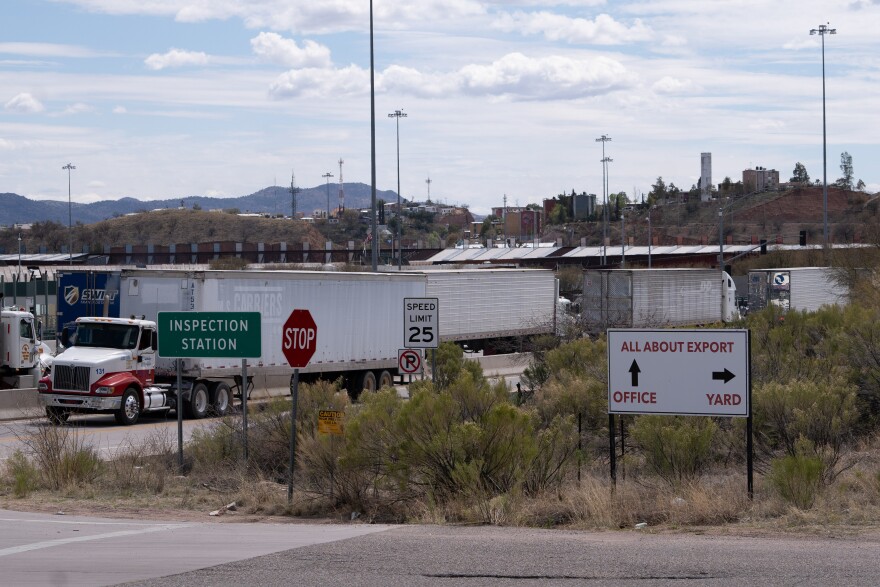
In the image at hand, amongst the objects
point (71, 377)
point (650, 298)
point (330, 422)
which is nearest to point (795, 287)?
point (650, 298)

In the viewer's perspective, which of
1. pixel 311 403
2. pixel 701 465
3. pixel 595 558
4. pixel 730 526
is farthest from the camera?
pixel 311 403

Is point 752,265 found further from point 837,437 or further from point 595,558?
point 595,558

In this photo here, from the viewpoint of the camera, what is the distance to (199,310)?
2780 centimetres

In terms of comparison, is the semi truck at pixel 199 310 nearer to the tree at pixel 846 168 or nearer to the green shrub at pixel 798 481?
the green shrub at pixel 798 481

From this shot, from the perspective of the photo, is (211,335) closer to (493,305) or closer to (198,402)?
(198,402)

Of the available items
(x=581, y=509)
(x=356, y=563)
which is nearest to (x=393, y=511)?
(x=581, y=509)

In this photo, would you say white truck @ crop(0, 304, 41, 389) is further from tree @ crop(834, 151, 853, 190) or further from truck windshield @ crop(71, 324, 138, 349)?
tree @ crop(834, 151, 853, 190)

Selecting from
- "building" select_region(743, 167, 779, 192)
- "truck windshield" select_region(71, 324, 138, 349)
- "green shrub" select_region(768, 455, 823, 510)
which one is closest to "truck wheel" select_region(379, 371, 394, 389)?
"truck windshield" select_region(71, 324, 138, 349)

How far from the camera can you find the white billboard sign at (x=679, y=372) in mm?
12125

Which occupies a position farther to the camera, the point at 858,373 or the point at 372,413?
the point at 858,373

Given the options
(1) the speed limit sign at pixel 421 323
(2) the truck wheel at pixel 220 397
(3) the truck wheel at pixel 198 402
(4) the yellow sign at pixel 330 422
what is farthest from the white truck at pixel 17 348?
(4) the yellow sign at pixel 330 422

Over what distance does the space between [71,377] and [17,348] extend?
434 cm

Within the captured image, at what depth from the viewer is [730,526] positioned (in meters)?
10.9

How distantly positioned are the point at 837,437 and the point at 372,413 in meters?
6.61
